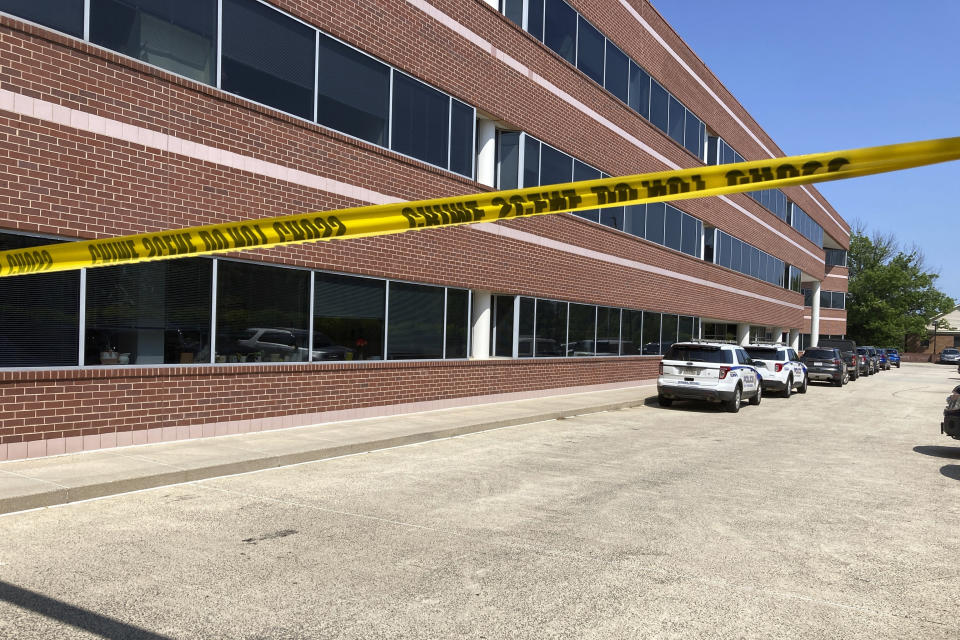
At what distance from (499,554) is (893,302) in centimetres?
9441

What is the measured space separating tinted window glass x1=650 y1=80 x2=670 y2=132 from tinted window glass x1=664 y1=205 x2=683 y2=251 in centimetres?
Result: 320

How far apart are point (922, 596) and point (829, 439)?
32.4 ft

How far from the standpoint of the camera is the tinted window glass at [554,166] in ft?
68.0

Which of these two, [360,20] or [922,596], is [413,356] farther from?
[922,596]

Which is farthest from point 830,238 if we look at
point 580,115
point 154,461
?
point 154,461

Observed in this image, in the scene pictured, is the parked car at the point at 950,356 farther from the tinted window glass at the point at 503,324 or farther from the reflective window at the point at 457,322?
the reflective window at the point at 457,322

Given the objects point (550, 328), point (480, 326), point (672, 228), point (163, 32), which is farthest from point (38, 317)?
point (672, 228)

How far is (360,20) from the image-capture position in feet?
47.1

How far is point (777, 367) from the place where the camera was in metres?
26.5

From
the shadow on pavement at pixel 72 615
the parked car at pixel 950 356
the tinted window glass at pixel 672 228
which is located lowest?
the parked car at pixel 950 356

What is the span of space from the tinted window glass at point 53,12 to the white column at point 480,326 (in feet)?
34.1

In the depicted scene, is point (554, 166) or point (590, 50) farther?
point (590, 50)

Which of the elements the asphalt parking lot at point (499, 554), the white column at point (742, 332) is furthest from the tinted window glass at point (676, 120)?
the asphalt parking lot at point (499, 554)

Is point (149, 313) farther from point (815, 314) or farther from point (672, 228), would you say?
point (815, 314)
